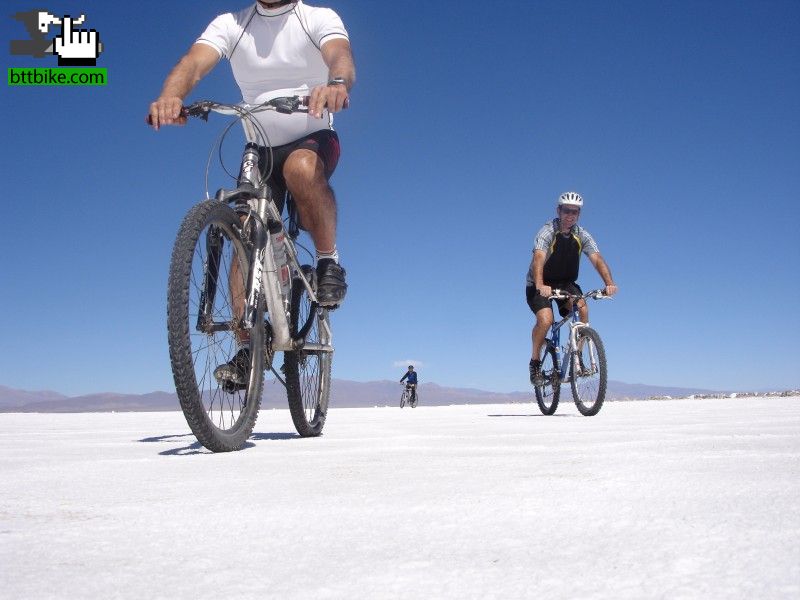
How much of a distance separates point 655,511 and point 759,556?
1.03 ft

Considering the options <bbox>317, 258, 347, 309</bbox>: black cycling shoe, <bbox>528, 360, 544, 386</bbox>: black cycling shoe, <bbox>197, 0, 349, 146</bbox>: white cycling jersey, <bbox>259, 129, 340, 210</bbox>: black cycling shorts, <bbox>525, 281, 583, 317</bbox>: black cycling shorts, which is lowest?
<bbox>528, 360, 544, 386</bbox>: black cycling shoe

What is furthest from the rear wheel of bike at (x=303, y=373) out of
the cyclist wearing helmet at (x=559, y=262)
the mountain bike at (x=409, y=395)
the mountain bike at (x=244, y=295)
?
the mountain bike at (x=409, y=395)

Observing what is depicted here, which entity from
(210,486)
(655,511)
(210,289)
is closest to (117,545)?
(210,486)

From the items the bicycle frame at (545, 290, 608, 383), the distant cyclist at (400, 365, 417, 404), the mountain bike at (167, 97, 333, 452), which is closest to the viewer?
the mountain bike at (167, 97, 333, 452)

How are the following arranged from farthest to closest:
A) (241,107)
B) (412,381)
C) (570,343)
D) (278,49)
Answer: (412,381)
(570,343)
(278,49)
(241,107)

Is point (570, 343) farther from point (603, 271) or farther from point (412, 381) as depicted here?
point (412, 381)

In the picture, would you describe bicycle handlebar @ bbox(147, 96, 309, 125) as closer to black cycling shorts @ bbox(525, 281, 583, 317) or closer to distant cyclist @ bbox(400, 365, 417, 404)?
black cycling shorts @ bbox(525, 281, 583, 317)

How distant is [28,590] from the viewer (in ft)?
2.37

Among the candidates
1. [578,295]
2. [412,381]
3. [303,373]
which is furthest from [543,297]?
[412,381]

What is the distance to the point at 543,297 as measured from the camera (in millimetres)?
7445

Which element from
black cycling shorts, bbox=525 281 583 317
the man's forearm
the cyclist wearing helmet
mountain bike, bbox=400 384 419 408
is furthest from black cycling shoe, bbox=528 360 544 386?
mountain bike, bbox=400 384 419 408

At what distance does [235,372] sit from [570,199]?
5191mm

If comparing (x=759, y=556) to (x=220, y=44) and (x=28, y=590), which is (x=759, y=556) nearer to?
(x=28, y=590)

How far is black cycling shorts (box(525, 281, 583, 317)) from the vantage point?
743 cm
